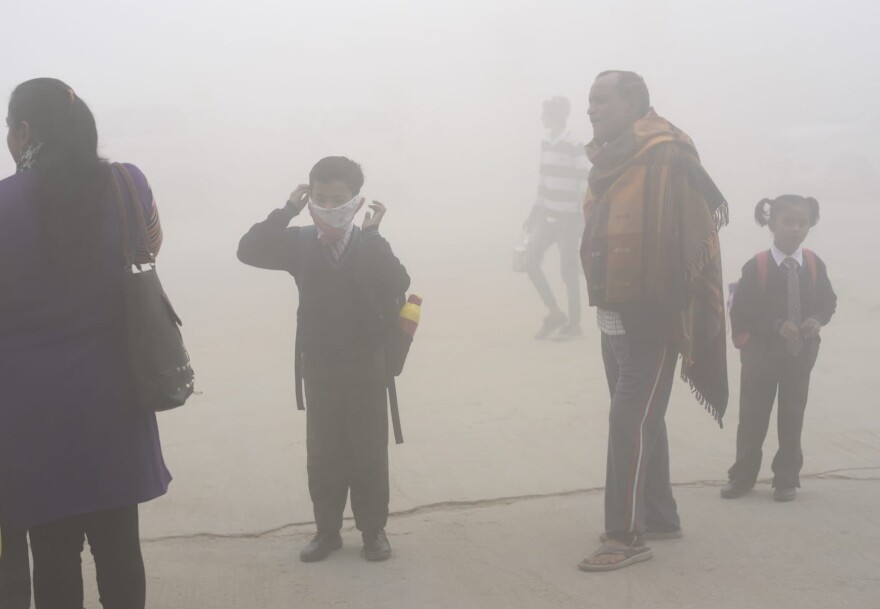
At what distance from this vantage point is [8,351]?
2.76 meters

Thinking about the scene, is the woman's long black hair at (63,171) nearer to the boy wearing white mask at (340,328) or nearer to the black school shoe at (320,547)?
the boy wearing white mask at (340,328)

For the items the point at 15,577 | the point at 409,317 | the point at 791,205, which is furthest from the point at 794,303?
the point at 15,577

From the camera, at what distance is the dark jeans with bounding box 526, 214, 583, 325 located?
9969 millimetres

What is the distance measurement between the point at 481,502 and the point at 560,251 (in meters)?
5.14

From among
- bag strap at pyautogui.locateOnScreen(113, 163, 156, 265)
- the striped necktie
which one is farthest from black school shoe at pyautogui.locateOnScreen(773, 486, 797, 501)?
bag strap at pyautogui.locateOnScreen(113, 163, 156, 265)

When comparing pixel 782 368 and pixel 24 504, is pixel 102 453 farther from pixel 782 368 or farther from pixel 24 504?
pixel 782 368

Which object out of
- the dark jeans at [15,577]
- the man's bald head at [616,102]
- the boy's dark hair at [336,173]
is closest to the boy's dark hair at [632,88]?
the man's bald head at [616,102]

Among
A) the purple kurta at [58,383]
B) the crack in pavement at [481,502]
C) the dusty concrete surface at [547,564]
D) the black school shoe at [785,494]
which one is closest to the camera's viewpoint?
the purple kurta at [58,383]

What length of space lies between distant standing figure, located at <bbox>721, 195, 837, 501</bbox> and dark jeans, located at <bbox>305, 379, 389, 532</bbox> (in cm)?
181

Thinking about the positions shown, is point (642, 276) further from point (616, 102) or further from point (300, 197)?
point (300, 197)

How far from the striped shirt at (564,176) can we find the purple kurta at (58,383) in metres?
7.38

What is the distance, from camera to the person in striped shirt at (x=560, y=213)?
9953mm

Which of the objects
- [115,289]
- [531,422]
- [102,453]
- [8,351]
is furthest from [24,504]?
[531,422]

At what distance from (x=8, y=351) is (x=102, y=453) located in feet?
1.19
